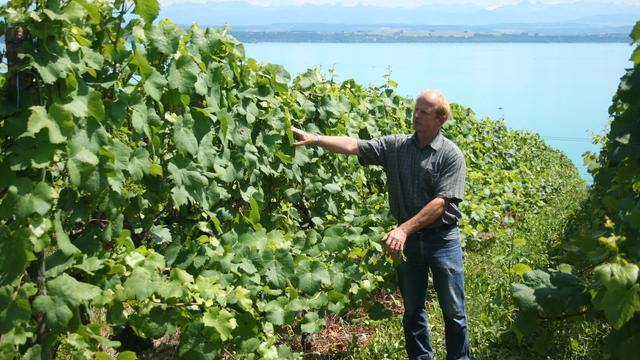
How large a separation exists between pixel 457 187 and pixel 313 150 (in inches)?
49.0

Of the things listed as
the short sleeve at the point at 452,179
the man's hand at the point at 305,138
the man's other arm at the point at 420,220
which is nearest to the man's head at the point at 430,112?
the short sleeve at the point at 452,179

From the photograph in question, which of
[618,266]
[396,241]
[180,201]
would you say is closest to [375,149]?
[396,241]

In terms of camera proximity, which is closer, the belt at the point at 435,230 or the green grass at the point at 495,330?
the belt at the point at 435,230

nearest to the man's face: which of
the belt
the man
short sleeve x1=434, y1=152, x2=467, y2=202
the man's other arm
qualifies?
the man

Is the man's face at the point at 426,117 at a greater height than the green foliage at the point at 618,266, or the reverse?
the man's face at the point at 426,117

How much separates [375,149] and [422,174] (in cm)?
43

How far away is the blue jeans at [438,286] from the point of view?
4.16m

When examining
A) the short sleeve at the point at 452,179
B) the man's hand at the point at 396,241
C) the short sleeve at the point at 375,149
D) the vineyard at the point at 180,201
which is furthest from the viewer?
the short sleeve at the point at 375,149

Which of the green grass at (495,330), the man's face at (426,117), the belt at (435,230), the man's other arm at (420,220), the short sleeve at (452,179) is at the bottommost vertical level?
the green grass at (495,330)

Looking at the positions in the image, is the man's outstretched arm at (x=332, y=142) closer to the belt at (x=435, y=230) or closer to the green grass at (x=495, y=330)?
the belt at (x=435, y=230)

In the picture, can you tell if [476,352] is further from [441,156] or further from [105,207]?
[105,207]

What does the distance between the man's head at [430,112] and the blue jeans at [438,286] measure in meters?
0.66

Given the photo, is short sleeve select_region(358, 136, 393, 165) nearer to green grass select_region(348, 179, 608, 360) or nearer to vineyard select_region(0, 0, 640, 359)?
vineyard select_region(0, 0, 640, 359)

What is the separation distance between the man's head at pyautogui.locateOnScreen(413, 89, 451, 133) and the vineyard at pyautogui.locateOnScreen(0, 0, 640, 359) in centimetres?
87
